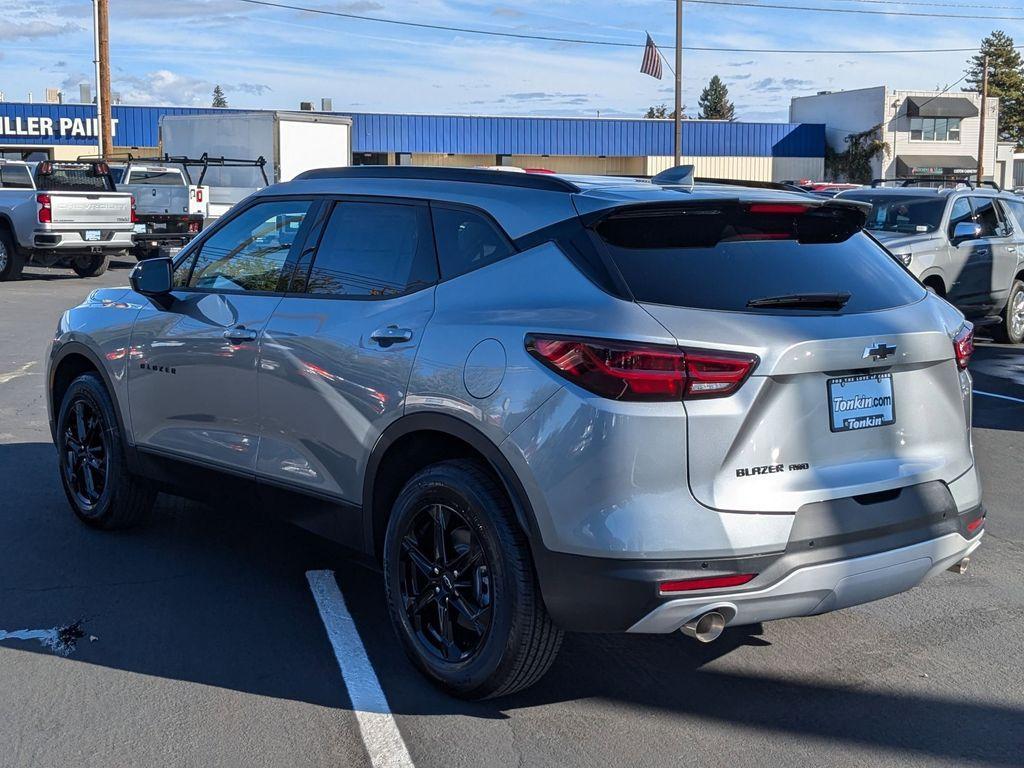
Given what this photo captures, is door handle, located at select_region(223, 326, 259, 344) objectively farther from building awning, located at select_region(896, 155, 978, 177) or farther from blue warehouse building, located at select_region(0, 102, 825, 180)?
building awning, located at select_region(896, 155, 978, 177)

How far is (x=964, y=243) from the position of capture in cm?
1395

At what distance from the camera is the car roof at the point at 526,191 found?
13.7 feet

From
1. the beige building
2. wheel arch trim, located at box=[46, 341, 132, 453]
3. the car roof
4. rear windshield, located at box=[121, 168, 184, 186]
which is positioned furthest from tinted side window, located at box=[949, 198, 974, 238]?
the beige building

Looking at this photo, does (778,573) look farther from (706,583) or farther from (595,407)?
(595,407)

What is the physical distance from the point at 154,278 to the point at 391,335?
175 centimetres

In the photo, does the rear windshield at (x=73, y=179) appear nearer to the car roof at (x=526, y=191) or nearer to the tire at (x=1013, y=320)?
the tire at (x=1013, y=320)

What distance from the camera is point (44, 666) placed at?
180 inches

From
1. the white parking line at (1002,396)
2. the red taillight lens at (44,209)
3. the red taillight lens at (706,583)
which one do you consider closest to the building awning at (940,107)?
the red taillight lens at (44,209)

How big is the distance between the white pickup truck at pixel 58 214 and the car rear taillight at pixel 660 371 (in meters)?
19.6

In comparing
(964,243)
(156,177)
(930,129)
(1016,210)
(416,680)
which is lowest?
(416,680)

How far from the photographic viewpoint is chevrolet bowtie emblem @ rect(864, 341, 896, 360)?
13.0 ft

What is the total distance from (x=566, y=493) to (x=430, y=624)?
98 centimetres

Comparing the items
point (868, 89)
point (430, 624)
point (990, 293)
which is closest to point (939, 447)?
point (430, 624)

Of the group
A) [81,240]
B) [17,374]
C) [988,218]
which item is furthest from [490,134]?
[17,374]
